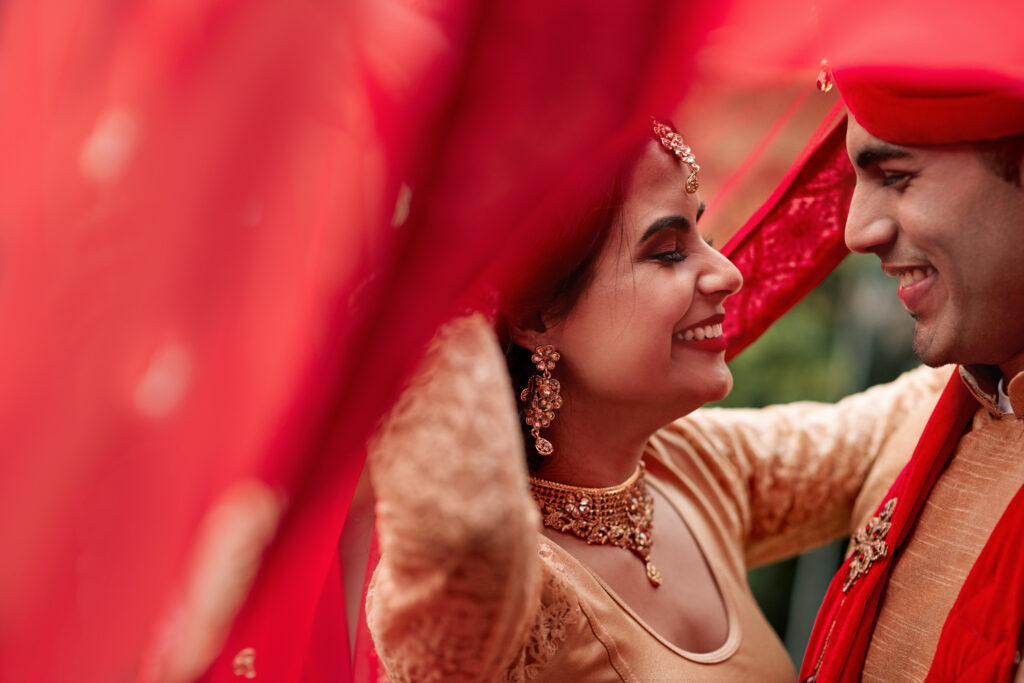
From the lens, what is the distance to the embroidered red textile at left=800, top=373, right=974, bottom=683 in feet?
3.83

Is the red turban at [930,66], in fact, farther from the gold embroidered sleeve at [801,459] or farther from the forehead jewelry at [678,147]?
the gold embroidered sleeve at [801,459]

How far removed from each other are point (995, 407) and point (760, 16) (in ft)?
2.09

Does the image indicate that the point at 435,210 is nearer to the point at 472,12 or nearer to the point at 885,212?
the point at 472,12

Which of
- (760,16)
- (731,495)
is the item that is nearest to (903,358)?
(731,495)

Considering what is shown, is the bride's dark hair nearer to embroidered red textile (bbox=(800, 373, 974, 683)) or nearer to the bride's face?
the bride's face

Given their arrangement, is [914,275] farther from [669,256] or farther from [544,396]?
[544,396]

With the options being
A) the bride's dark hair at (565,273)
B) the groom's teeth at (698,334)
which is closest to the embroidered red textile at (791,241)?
the groom's teeth at (698,334)

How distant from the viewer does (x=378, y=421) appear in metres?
0.77

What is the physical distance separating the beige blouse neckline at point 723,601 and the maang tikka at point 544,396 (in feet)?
0.54

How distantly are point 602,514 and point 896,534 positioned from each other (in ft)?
1.31

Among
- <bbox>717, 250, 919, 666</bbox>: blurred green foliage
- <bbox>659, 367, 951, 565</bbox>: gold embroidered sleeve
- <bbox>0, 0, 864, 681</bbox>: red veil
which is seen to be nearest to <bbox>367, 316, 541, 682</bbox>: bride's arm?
<bbox>0, 0, 864, 681</bbox>: red veil

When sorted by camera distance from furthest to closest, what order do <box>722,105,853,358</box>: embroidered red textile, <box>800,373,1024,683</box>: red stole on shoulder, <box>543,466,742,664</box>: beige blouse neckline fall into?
<box>722,105,853,358</box>: embroidered red textile
<box>543,466,742,664</box>: beige blouse neckline
<box>800,373,1024,683</box>: red stole on shoulder

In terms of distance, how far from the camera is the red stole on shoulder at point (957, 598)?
968mm

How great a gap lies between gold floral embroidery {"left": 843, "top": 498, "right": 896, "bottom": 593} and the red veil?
76cm
